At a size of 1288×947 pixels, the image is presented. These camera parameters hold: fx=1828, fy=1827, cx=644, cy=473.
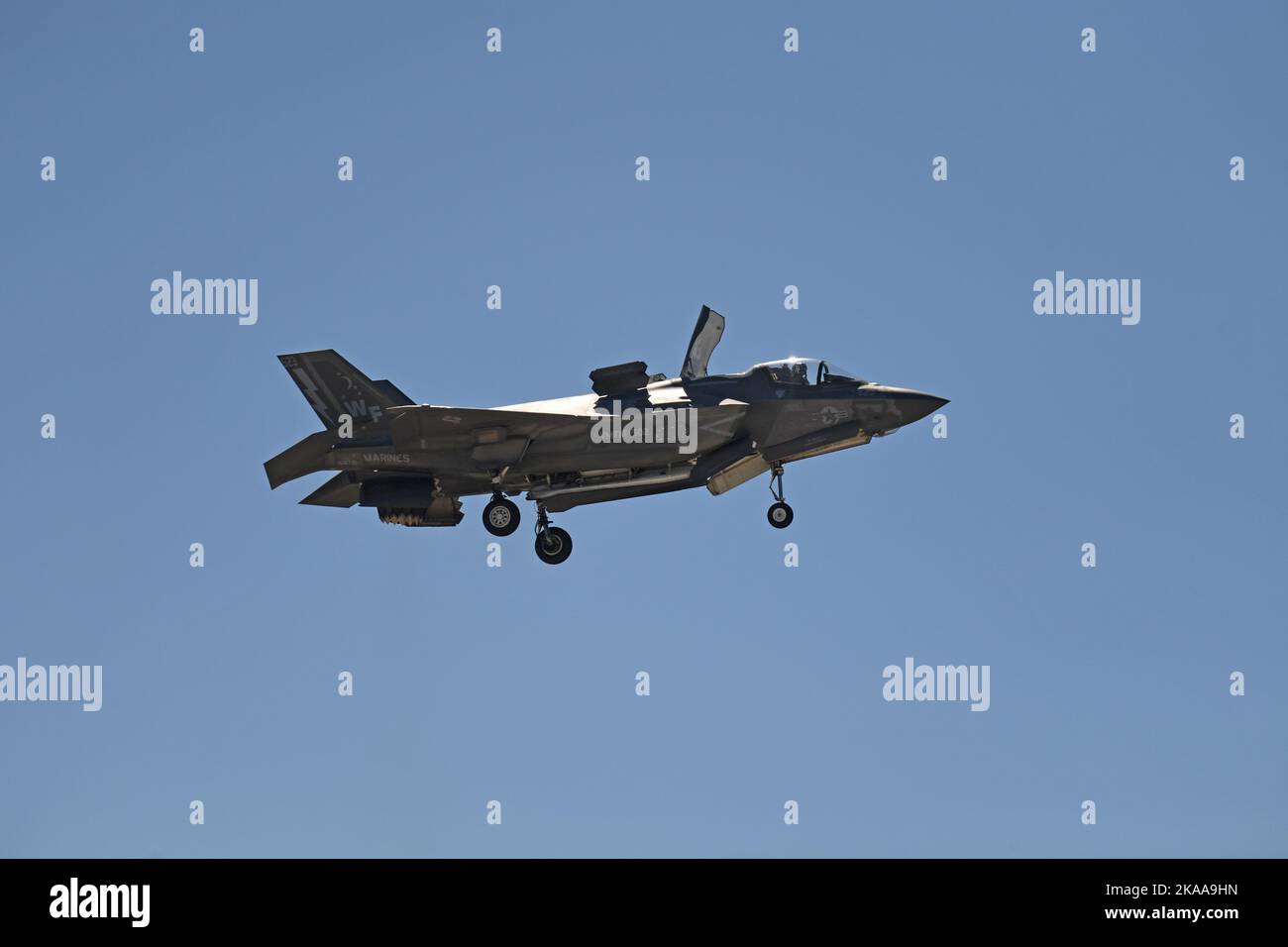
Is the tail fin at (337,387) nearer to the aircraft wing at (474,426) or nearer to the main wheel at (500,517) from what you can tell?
the aircraft wing at (474,426)

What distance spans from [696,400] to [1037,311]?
10336 millimetres

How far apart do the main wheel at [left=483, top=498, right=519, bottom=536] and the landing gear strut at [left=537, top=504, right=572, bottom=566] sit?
659 mm

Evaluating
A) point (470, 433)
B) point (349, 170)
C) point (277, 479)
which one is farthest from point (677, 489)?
point (349, 170)

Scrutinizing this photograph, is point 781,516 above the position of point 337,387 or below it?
below

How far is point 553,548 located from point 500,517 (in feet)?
4.62

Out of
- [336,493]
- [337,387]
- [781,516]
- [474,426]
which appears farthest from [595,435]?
[336,493]

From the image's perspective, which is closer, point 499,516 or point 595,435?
point 595,435

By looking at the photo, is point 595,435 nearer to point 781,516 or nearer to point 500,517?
point 500,517

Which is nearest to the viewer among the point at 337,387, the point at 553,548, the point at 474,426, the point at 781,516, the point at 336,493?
the point at 474,426

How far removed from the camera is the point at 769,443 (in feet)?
135

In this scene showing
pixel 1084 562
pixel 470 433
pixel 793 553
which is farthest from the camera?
pixel 1084 562

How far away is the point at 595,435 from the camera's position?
40.8 m

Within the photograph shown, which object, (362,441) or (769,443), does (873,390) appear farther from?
(362,441)
